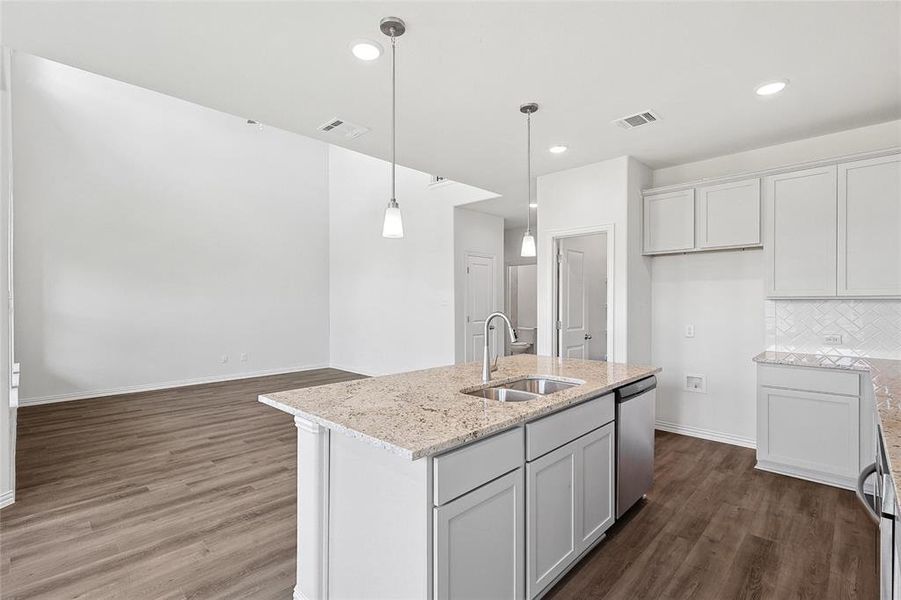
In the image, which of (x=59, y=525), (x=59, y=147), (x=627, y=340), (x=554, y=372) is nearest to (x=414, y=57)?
(x=554, y=372)

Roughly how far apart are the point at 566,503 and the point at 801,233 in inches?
→ 117

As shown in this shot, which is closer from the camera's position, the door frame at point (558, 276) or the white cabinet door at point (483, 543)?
the white cabinet door at point (483, 543)

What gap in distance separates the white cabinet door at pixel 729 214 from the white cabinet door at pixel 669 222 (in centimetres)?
8

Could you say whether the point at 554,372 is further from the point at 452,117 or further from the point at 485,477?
the point at 452,117

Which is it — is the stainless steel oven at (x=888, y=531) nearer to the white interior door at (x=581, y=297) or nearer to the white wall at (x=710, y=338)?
the white wall at (x=710, y=338)

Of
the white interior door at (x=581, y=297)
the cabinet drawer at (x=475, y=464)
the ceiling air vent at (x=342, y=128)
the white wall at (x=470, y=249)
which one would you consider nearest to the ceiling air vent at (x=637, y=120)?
the white interior door at (x=581, y=297)

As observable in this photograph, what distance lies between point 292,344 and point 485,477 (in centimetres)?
696

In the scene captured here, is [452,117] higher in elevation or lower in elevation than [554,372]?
higher

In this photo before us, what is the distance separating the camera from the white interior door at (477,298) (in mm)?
6508

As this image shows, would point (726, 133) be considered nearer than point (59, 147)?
Yes

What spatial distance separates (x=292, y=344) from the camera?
7918mm

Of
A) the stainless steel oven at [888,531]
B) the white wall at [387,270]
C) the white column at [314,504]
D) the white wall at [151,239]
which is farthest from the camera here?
the white wall at [387,270]

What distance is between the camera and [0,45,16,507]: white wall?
274 cm

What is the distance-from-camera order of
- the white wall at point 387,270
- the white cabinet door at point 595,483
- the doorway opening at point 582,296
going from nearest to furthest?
the white cabinet door at point 595,483 → the doorway opening at point 582,296 → the white wall at point 387,270
